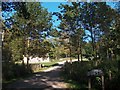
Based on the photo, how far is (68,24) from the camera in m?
21.9

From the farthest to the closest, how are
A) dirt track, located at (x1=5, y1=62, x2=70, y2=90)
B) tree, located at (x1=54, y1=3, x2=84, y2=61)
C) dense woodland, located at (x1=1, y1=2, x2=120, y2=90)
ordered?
tree, located at (x1=54, y1=3, x2=84, y2=61)
dirt track, located at (x1=5, y1=62, x2=70, y2=90)
dense woodland, located at (x1=1, y1=2, x2=120, y2=90)

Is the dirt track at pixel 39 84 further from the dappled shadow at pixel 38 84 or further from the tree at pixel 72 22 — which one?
the tree at pixel 72 22

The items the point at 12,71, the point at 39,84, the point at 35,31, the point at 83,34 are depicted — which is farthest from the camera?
the point at 35,31

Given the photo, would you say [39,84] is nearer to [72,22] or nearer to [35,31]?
[72,22]

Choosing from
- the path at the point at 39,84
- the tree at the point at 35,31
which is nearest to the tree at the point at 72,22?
the path at the point at 39,84

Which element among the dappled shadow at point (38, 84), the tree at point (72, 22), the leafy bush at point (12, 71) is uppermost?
the tree at point (72, 22)

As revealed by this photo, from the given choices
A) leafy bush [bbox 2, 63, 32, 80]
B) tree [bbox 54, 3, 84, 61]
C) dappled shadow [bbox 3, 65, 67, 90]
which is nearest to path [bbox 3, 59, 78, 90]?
dappled shadow [bbox 3, 65, 67, 90]

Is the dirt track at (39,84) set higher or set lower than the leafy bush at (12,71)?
lower

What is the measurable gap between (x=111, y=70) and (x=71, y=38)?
10.7 m

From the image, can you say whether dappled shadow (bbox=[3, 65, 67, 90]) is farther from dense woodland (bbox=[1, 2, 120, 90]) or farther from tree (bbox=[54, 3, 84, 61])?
tree (bbox=[54, 3, 84, 61])

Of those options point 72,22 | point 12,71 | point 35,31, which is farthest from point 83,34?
point 35,31

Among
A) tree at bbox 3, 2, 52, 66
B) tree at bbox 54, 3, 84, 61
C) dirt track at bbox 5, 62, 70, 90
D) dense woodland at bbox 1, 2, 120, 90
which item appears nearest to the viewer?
dense woodland at bbox 1, 2, 120, 90

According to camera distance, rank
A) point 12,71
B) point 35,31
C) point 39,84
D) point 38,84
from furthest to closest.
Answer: point 35,31 → point 12,71 → point 38,84 → point 39,84

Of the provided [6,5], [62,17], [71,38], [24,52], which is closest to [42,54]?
[24,52]
